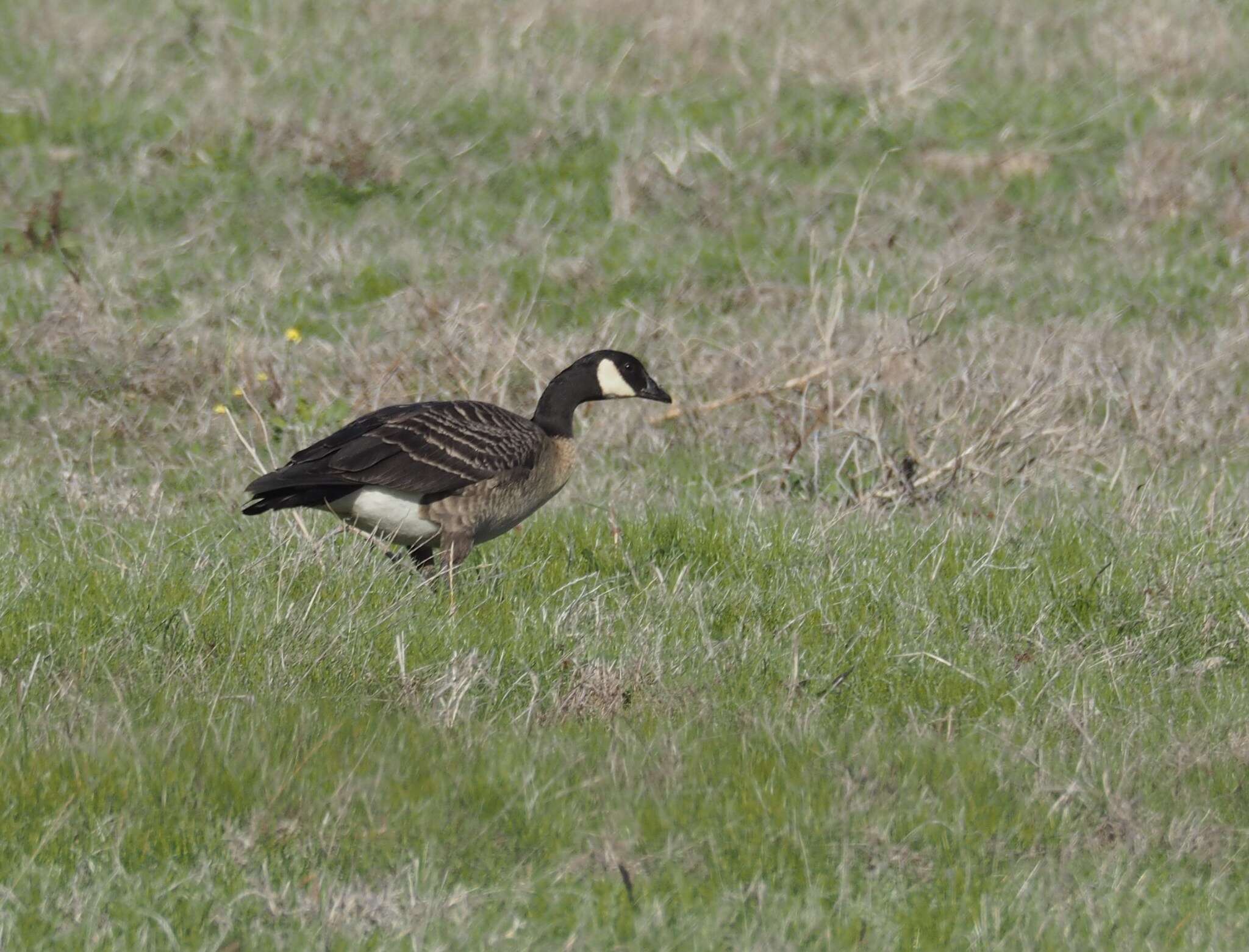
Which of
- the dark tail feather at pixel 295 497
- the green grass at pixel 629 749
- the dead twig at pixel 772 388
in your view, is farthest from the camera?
the dead twig at pixel 772 388

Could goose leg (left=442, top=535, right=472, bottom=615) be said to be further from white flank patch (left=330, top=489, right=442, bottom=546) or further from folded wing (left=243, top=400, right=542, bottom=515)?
folded wing (left=243, top=400, right=542, bottom=515)

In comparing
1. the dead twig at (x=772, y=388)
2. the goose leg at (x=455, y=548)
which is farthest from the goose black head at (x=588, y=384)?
the dead twig at (x=772, y=388)

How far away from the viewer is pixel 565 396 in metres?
7.48

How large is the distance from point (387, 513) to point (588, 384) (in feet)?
4.18

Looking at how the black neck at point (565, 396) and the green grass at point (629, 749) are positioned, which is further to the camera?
the black neck at point (565, 396)

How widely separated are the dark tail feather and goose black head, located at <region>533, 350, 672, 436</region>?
4.20 feet

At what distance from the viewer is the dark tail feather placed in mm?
6258

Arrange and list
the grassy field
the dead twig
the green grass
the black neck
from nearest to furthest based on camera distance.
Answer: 1. the green grass
2. the grassy field
3. the black neck
4. the dead twig

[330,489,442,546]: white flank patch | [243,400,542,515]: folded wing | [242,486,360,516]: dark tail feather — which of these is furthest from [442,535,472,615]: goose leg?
[242,486,360,516]: dark tail feather

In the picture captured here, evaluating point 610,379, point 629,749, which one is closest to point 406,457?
point 610,379

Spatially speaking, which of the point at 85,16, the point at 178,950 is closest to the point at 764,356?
the point at 178,950

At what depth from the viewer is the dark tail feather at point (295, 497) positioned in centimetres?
626

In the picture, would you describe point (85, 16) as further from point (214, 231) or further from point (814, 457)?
point (814, 457)

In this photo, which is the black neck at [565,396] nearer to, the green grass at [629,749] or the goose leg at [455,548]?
the goose leg at [455,548]
